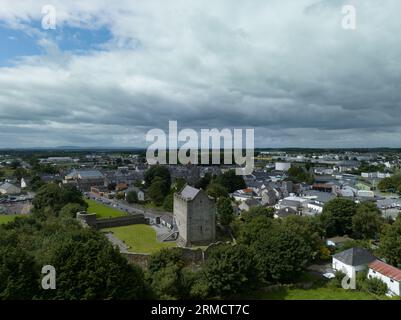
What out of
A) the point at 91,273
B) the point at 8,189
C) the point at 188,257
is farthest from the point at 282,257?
the point at 8,189

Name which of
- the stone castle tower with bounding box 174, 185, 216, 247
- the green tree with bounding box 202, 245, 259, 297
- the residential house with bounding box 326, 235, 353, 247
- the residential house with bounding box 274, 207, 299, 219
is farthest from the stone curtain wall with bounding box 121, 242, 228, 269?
the residential house with bounding box 274, 207, 299, 219

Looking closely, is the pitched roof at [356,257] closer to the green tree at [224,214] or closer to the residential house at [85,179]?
the green tree at [224,214]

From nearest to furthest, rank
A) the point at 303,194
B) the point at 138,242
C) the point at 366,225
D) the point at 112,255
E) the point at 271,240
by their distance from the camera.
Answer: the point at 112,255 < the point at 271,240 < the point at 138,242 < the point at 366,225 < the point at 303,194

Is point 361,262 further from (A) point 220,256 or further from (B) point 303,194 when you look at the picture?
(B) point 303,194

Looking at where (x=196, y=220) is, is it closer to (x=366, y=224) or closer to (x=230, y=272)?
(x=230, y=272)

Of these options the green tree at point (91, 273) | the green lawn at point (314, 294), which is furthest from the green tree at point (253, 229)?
the green tree at point (91, 273)

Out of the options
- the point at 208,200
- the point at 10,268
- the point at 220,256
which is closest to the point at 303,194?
the point at 208,200

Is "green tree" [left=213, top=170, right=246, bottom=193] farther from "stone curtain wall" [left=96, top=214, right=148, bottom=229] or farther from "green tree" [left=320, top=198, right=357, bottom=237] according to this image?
"green tree" [left=320, top=198, right=357, bottom=237]
